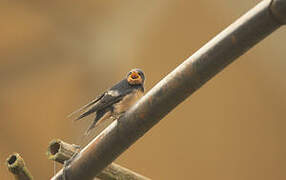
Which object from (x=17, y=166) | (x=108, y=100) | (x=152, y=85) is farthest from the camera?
(x=152, y=85)

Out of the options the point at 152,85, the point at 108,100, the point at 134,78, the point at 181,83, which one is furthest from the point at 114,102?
the point at 152,85

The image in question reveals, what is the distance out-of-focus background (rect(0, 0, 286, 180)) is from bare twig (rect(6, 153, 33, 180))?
8.13ft

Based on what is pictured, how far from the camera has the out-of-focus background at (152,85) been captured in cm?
414

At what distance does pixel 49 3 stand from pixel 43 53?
0.42 m

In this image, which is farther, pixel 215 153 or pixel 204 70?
pixel 215 153

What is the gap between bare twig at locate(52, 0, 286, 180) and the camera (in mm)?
1237

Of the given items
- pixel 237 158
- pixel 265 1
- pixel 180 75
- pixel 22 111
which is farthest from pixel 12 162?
pixel 237 158

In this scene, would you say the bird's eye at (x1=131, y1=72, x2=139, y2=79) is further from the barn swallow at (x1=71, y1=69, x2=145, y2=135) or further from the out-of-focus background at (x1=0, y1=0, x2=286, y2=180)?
the out-of-focus background at (x1=0, y1=0, x2=286, y2=180)

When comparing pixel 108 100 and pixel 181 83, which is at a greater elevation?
pixel 108 100

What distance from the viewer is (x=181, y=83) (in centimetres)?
133

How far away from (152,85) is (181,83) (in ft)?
9.30

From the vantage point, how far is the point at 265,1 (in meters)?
1.25

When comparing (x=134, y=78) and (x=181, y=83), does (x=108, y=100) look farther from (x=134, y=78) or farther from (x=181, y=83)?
(x=181, y=83)

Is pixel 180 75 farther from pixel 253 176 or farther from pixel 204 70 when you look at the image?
pixel 253 176
